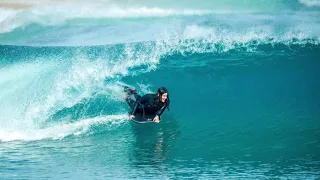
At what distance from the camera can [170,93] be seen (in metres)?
9.33

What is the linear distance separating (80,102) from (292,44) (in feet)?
19.9

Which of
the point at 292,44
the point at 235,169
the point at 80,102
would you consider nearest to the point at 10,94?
the point at 80,102

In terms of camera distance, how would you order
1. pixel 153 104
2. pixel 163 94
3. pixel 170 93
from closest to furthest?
pixel 163 94
pixel 153 104
pixel 170 93

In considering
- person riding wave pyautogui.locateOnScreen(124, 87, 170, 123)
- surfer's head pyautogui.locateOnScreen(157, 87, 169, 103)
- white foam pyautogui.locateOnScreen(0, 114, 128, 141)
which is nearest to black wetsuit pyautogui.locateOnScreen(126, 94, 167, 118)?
person riding wave pyautogui.locateOnScreen(124, 87, 170, 123)

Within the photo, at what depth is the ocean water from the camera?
5.57 metres

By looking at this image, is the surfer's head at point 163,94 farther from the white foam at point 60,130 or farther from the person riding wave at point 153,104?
the white foam at point 60,130

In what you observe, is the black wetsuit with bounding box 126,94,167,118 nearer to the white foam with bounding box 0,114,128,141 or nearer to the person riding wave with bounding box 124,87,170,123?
the person riding wave with bounding box 124,87,170,123

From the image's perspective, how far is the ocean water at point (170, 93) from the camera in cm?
557

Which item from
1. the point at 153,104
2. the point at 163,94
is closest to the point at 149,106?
the point at 153,104

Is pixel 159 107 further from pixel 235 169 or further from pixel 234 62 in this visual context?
pixel 234 62

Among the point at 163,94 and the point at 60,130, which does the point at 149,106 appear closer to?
the point at 163,94

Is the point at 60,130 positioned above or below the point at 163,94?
below

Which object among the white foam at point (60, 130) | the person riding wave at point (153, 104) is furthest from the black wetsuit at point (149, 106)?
the white foam at point (60, 130)

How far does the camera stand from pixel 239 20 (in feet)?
37.2
